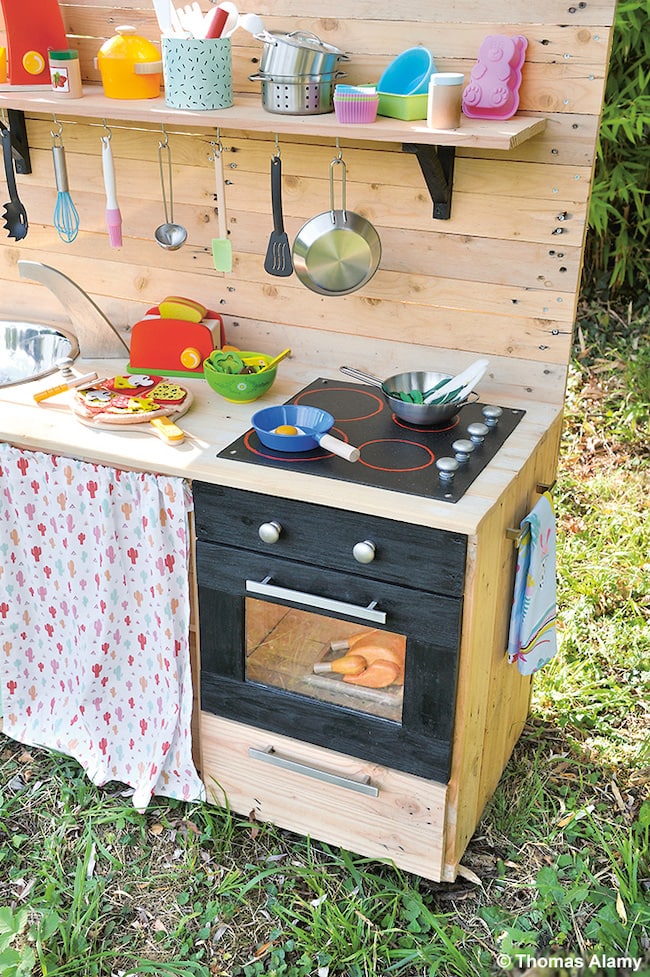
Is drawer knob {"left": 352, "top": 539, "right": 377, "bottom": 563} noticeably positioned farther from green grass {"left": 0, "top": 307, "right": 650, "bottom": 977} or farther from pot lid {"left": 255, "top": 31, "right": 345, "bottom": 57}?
pot lid {"left": 255, "top": 31, "right": 345, "bottom": 57}

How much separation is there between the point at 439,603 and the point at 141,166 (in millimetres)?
1327

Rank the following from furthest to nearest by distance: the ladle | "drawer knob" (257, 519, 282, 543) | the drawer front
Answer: the ladle → "drawer knob" (257, 519, 282, 543) → the drawer front

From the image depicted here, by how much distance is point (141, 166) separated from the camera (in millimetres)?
2475

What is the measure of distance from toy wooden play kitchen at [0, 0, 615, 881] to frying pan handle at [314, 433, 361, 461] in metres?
0.03

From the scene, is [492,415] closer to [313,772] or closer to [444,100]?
[444,100]

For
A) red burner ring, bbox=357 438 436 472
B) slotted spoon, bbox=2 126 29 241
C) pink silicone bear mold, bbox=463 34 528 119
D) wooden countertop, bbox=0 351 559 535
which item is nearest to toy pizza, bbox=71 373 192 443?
wooden countertop, bbox=0 351 559 535

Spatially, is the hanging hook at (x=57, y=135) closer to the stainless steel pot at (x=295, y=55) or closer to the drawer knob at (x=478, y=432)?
the stainless steel pot at (x=295, y=55)

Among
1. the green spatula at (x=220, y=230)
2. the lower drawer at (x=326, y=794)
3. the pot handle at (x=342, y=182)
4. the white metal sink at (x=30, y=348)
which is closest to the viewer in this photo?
the lower drawer at (x=326, y=794)

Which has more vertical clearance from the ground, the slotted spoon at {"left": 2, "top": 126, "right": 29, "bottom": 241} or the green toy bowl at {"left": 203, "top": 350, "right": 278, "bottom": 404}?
the slotted spoon at {"left": 2, "top": 126, "right": 29, "bottom": 241}

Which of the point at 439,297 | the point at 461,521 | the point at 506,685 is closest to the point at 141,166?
the point at 439,297

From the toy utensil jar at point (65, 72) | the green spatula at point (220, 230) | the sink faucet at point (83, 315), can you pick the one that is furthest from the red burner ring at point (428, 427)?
the toy utensil jar at point (65, 72)

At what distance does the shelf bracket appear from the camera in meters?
2.52

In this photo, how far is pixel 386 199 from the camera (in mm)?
2256

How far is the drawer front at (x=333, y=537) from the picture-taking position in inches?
73.2
